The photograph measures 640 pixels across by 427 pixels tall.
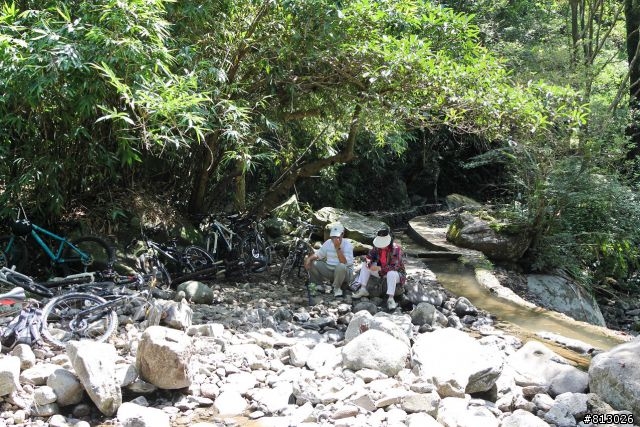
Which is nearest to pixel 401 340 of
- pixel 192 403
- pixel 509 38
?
pixel 192 403

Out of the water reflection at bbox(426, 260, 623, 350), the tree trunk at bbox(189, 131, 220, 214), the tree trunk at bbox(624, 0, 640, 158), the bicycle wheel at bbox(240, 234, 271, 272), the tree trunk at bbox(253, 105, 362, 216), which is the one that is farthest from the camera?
the tree trunk at bbox(624, 0, 640, 158)

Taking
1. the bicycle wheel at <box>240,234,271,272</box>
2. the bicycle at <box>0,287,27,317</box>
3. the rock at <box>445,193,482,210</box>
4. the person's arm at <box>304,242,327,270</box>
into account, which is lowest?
the rock at <box>445,193,482,210</box>

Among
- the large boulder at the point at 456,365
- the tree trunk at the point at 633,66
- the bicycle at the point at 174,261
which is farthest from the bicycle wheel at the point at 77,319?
the tree trunk at the point at 633,66

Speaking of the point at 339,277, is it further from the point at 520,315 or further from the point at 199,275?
the point at 520,315

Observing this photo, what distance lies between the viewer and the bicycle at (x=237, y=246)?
7.13 metres

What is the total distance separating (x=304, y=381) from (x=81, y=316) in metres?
1.86

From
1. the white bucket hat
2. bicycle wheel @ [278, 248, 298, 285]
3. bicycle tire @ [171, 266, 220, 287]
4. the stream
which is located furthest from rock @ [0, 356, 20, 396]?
the stream

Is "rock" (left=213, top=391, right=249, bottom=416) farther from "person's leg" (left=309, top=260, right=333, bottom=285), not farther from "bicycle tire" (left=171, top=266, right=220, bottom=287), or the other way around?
"person's leg" (left=309, top=260, right=333, bottom=285)

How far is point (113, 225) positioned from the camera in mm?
7066

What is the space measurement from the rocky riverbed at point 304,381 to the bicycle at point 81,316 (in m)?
0.14

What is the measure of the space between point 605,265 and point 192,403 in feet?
24.7

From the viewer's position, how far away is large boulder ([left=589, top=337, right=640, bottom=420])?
3842 millimetres

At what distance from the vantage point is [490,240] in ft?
29.4

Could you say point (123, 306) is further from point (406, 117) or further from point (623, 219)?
point (623, 219)
